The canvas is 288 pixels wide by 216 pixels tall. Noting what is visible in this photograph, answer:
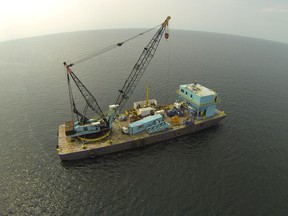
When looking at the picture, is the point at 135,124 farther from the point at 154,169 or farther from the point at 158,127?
the point at 154,169

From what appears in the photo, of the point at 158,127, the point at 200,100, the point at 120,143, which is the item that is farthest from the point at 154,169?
the point at 200,100

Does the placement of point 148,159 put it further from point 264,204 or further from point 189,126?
point 264,204

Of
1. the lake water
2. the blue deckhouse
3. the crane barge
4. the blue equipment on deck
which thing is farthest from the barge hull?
the blue deckhouse

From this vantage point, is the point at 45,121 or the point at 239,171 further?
the point at 45,121

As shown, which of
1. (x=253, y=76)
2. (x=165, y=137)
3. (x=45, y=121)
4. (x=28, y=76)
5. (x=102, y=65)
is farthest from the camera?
(x=102, y=65)

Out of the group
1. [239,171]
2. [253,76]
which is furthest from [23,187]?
[253,76]

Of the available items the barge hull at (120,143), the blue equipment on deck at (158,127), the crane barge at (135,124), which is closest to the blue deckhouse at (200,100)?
the crane barge at (135,124)

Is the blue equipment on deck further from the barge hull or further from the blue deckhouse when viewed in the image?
the blue deckhouse
